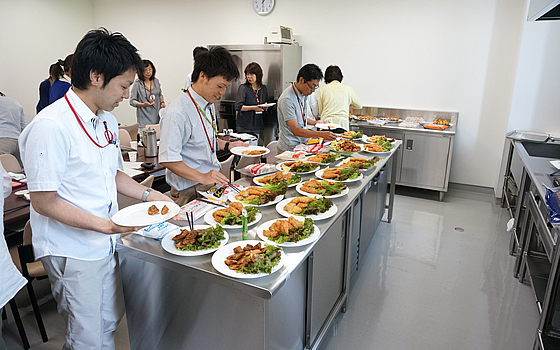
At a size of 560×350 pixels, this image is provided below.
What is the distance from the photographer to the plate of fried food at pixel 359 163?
2.67 metres

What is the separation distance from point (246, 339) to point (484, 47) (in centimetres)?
457

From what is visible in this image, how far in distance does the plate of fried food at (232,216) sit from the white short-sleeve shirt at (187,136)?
1.55 feet

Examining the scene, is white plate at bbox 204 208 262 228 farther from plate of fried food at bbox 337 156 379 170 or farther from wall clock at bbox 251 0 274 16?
wall clock at bbox 251 0 274 16

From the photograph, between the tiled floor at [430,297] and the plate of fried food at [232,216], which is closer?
the plate of fried food at [232,216]

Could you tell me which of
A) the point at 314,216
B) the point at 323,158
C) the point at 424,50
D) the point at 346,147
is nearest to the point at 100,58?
the point at 314,216

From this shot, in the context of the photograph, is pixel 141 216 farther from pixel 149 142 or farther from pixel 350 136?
pixel 350 136

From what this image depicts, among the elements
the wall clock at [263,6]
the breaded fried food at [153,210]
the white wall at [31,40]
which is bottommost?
the breaded fried food at [153,210]

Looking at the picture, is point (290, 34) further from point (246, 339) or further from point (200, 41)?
point (246, 339)

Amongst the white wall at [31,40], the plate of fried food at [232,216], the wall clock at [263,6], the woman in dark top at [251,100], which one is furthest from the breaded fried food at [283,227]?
the white wall at [31,40]

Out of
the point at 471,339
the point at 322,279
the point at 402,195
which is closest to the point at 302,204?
the point at 322,279

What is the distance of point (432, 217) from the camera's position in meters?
4.05

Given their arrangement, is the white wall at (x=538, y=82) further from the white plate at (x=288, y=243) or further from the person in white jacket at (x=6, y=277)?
the person in white jacket at (x=6, y=277)

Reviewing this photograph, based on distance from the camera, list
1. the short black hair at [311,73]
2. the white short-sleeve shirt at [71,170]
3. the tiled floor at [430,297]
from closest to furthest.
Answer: the white short-sleeve shirt at [71,170] → the tiled floor at [430,297] → the short black hair at [311,73]

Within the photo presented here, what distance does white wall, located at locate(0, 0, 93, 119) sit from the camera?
238 inches
